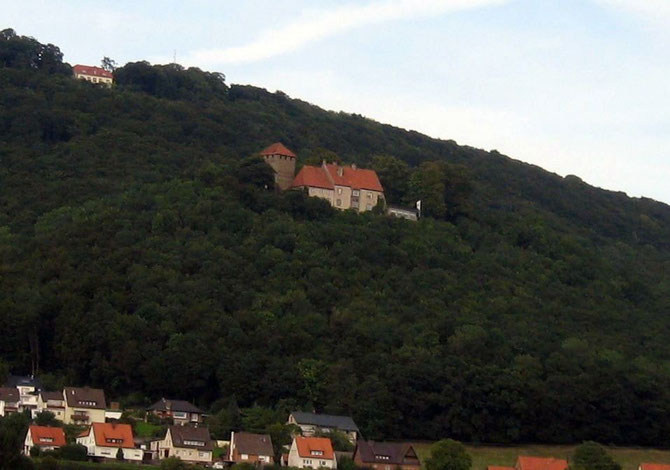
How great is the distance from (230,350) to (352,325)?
866 cm

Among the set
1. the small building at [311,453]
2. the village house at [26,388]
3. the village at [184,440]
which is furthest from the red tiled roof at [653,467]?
the village house at [26,388]

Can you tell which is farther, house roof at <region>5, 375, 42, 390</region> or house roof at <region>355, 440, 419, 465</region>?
house roof at <region>5, 375, 42, 390</region>

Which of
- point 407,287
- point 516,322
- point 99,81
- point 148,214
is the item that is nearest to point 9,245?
point 148,214

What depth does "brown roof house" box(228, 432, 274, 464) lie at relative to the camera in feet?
255

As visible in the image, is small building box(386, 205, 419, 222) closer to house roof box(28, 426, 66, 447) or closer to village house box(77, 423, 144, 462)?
village house box(77, 423, 144, 462)

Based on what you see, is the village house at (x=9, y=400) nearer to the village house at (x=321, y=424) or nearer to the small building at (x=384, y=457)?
the village house at (x=321, y=424)

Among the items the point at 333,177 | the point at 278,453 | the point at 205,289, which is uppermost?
the point at 333,177

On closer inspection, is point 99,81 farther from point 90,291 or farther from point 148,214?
point 90,291

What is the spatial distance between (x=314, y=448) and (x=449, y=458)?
20.7ft

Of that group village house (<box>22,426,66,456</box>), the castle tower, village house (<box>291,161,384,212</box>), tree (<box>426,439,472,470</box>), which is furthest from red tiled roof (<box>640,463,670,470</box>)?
the castle tower

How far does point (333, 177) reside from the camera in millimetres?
112625

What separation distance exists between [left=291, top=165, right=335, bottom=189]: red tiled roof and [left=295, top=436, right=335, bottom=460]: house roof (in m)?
34.9

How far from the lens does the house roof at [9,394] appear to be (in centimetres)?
8294

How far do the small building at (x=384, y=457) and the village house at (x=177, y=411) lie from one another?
28.0ft
